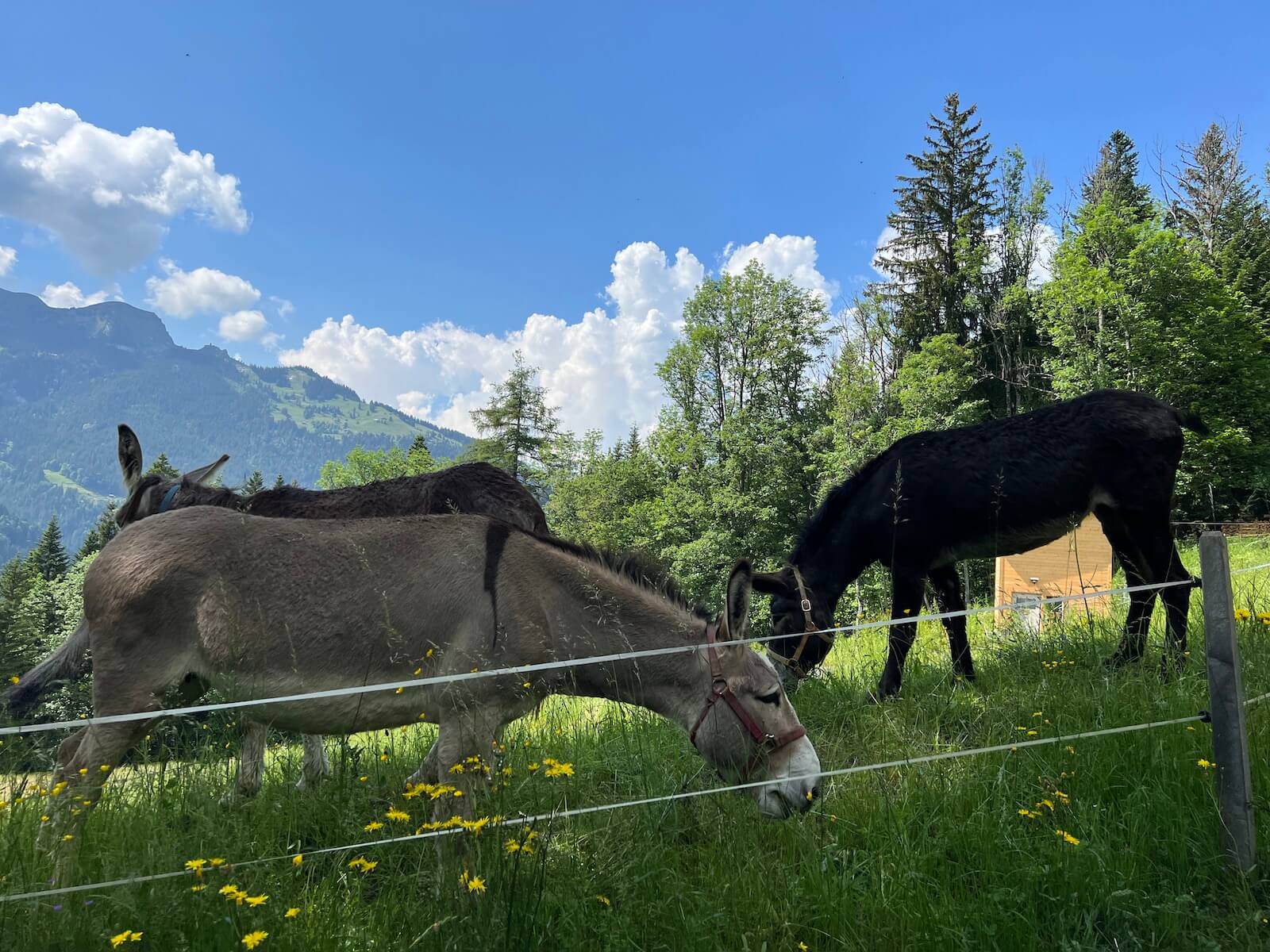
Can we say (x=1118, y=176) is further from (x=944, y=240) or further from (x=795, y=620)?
(x=795, y=620)

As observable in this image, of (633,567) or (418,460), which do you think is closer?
(633,567)

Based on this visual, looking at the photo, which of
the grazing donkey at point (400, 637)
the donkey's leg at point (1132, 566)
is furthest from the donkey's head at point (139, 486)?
the donkey's leg at point (1132, 566)

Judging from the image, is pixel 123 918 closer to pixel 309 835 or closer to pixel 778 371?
pixel 309 835

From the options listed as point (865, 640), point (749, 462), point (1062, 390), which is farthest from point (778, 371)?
point (865, 640)

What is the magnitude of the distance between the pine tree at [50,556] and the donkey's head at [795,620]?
7473 centimetres

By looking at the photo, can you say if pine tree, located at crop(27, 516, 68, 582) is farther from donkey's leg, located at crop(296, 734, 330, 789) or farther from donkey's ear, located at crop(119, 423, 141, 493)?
donkey's leg, located at crop(296, 734, 330, 789)

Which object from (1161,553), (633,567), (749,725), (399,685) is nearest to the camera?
(399,685)

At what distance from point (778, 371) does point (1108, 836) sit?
119 ft

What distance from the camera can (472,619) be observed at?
373 cm

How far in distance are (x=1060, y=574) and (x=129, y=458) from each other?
442 inches

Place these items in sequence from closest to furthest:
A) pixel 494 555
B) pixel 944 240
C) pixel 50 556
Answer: pixel 494 555 → pixel 944 240 → pixel 50 556

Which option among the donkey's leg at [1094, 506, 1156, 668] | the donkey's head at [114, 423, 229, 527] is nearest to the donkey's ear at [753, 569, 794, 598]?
the donkey's leg at [1094, 506, 1156, 668]

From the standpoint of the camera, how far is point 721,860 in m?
2.93

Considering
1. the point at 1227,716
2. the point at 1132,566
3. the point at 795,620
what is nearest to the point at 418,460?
Result: the point at 795,620
